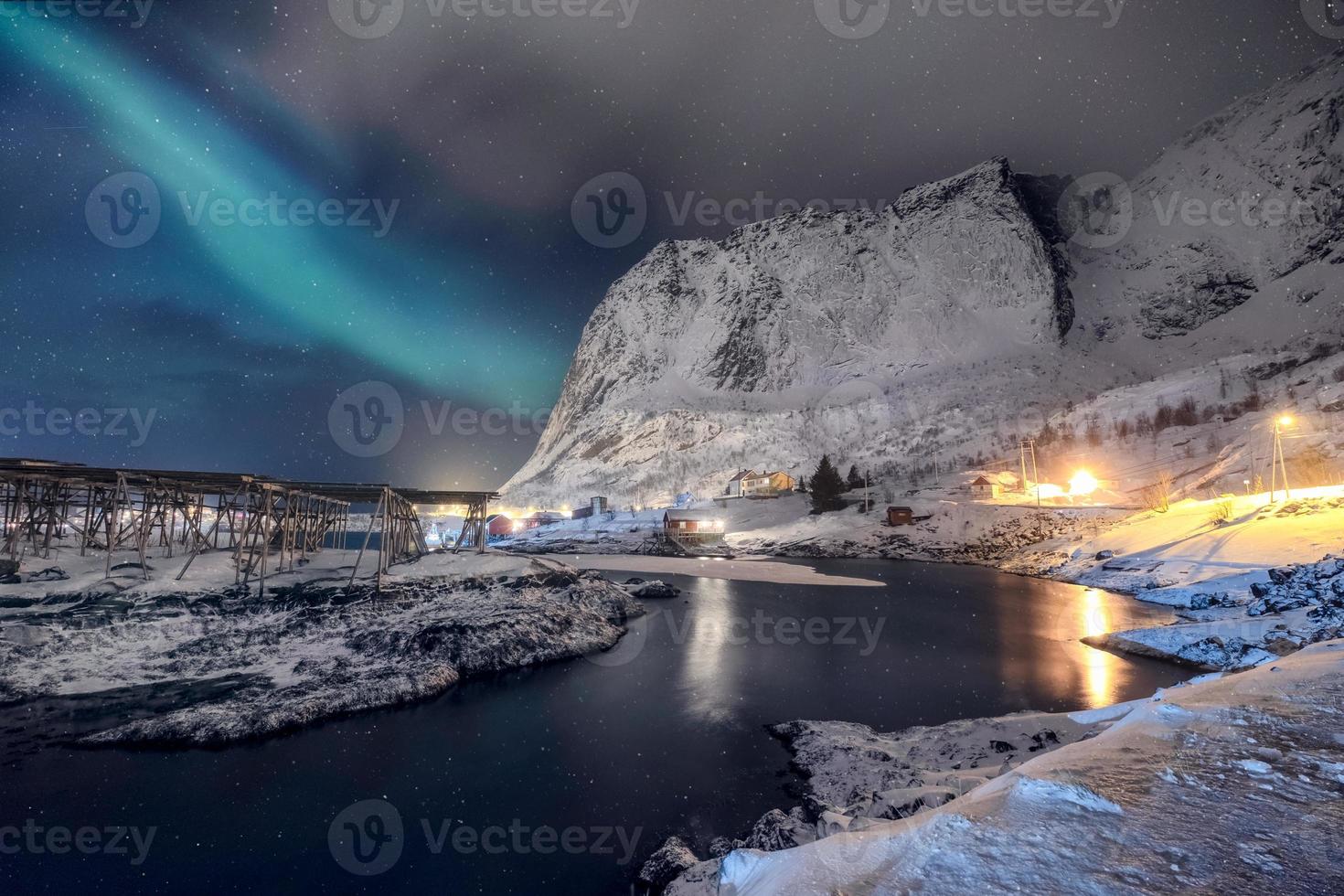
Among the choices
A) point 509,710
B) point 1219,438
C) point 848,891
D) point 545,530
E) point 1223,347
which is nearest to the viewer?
point 848,891

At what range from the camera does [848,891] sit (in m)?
3.93

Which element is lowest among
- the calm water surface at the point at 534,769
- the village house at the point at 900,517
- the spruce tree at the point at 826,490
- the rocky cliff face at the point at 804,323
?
the calm water surface at the point at 534,769

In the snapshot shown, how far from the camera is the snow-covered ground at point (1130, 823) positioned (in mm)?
3480

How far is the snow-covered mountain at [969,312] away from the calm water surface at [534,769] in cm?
9163

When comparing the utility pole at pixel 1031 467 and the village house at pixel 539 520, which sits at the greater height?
the utility pole at pixel 1031 467

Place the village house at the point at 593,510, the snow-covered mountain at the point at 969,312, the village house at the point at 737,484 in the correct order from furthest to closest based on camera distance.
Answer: the snow-covered mountain at the point at 969,312 < the village house at the point at 593,510 < the village house at the point at 737,484

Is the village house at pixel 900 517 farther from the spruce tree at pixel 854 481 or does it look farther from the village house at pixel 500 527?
the village house at pixel 500 527

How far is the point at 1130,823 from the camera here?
407 cm

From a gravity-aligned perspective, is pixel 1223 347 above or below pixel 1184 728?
above

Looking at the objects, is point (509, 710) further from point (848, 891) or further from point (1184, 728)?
point (1184, 728)

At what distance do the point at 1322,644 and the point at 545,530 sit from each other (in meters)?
95.6

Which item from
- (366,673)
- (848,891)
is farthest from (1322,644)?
(366,673)

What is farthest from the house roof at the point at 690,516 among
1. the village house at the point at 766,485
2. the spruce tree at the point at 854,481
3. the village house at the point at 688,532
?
the spruce tree at the point at 854,481

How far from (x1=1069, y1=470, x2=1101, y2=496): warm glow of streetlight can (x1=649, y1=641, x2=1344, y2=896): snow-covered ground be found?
67393 mm
